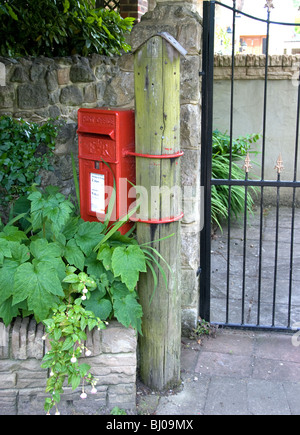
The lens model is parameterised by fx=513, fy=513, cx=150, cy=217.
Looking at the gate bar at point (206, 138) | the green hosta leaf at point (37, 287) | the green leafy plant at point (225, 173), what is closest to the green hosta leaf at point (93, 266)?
the green hosta leaf at point (37, 287)

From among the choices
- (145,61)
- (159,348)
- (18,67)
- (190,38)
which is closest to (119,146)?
(145,61)

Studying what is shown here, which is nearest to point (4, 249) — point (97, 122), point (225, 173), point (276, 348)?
point (97, 122)

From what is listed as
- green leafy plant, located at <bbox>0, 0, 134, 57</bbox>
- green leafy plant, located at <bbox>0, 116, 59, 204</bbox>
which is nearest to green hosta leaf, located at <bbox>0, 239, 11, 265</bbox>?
green leafy plant, located at <bbox>0, 116, 59, 204</bbox>

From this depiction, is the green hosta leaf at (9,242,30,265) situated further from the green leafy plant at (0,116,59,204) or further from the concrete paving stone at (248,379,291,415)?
the concrete paving stone at (248,379,291,415)

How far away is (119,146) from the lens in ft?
8.77

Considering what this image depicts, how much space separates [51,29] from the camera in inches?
171

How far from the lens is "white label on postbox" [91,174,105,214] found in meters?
2.81

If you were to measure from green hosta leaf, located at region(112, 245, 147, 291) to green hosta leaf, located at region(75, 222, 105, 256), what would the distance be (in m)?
0.19

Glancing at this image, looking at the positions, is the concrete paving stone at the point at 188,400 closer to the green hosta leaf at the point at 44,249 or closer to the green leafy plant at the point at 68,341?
the green leafy plant at the point at 68,341

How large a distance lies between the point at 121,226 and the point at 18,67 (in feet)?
5.20

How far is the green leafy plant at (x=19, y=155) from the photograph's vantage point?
3.55 metres

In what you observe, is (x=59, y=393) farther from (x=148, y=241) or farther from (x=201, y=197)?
(x=201, y=197)

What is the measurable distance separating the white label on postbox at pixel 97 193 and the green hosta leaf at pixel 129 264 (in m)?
0.38
